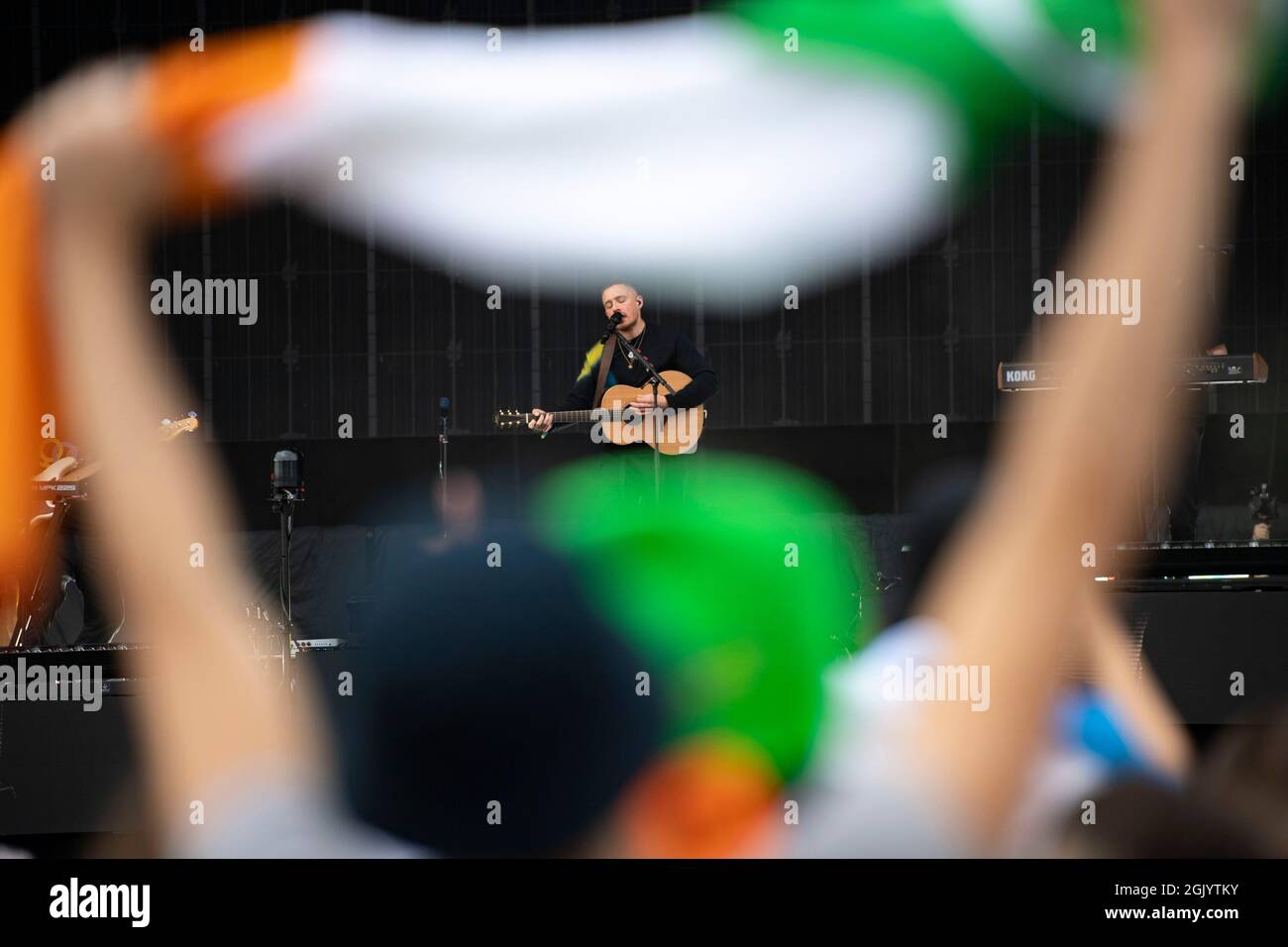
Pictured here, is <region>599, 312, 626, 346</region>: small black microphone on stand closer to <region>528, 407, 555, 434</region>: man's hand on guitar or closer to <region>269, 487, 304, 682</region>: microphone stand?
<region>528, 407, 555, 434</region>: man's hand on guitar

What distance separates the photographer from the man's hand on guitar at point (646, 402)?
5695mm

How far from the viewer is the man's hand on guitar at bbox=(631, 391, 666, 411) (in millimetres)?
5695

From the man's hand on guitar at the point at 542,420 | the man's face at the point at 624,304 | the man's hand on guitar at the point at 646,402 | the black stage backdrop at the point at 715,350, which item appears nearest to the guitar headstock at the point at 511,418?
the man's hand on guitar at the point at 542,420

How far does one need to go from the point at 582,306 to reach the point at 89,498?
17.5 feet

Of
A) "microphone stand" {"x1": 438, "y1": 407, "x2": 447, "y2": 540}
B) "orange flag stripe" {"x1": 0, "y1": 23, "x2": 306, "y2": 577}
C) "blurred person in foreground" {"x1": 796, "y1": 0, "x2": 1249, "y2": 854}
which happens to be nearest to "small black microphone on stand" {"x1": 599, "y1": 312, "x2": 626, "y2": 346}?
"microphone stand" {"x1": 438, "y1": 407, "x2": 447, "y2": 540}

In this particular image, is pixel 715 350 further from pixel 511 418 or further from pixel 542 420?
pixel 542 420

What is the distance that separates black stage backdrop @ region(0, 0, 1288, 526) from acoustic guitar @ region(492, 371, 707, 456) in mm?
3372

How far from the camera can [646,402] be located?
5715mm

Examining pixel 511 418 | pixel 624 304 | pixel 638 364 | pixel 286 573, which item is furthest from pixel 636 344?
pixel 286 573

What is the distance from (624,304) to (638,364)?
0.29m

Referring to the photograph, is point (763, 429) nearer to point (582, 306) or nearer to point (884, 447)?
point (884, 447)

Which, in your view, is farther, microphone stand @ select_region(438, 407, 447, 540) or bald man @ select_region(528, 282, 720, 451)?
microphone stand @ select_region(438, 407, 447, 540)

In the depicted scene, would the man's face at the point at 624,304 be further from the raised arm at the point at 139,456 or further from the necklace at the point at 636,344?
the raised arm at the point at 139,456
